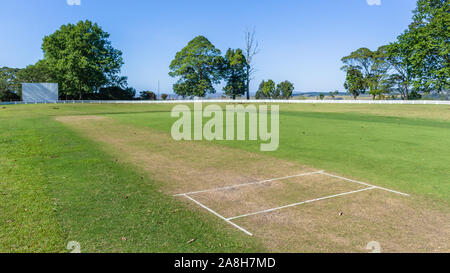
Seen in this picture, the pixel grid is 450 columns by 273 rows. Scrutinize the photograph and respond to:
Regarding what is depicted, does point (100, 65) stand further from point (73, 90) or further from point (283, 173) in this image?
point (283, 173)

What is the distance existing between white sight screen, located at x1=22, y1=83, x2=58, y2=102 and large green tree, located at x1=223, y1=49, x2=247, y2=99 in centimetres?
3728

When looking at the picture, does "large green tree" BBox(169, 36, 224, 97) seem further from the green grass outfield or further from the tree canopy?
the green grass outfield

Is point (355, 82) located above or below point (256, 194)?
above

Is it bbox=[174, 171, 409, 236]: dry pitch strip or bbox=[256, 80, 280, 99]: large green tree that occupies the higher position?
bbox=[256, 80, 280, 99]: large green tree

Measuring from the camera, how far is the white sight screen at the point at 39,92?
221ft

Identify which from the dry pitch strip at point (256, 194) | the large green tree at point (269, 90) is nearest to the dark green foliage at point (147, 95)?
the large green tree at point (269, 90)

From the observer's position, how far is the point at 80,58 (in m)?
65.1

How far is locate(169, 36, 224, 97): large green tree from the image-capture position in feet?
245

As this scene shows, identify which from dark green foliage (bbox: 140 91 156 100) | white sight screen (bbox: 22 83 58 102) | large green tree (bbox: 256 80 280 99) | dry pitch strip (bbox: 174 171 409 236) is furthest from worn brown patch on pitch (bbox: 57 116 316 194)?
large green tree (bbox: 256 80 280 99)

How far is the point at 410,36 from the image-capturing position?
52000 mm

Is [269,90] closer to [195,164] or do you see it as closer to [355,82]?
[355,82]

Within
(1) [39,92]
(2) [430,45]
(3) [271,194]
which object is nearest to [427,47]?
(2) [430,45]

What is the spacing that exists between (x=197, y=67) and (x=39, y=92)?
33.7m

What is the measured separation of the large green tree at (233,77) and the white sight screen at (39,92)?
3728 centimetres
